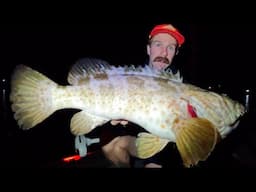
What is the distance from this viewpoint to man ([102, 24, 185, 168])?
1640mm

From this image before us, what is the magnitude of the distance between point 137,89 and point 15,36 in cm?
205

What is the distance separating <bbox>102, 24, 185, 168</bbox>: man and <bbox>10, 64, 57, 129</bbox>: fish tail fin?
1.17 ft

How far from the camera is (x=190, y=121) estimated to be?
1399 mm

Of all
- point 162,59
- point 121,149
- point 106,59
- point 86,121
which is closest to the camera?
point 86,121

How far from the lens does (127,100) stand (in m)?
1.46

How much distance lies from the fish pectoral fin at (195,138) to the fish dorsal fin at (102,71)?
0.76ft

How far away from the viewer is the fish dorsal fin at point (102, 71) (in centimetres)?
148

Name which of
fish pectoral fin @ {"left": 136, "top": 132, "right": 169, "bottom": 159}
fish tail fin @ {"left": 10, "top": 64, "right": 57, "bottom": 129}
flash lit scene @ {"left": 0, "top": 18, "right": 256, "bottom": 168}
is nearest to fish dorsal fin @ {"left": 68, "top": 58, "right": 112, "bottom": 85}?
fish tail fin @ {"left": 10, "top": 64, "right": 57, "bottom": 129}

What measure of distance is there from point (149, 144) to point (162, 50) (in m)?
0.51

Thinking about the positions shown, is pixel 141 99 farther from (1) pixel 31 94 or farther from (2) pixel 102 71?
(1) pixel 31 94

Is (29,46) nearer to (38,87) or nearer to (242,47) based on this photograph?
(38,87)

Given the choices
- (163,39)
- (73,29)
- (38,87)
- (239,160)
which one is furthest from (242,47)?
(38,87)

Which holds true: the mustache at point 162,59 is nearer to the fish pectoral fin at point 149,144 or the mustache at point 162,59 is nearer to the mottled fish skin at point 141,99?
the mottled fish skin at point 141,99

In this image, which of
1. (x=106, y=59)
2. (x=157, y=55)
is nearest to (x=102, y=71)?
(x=157, y=55)
